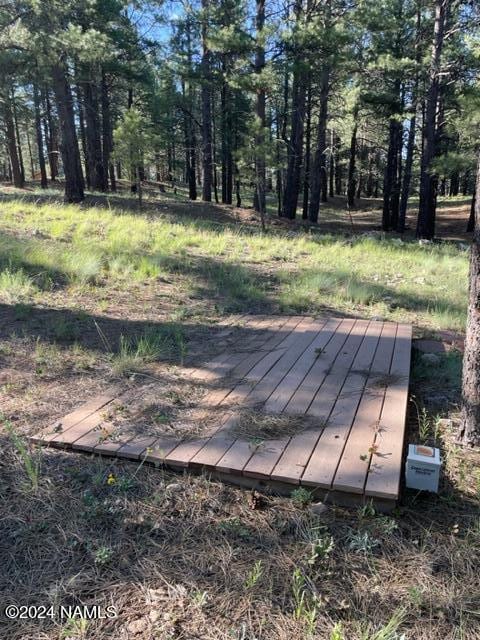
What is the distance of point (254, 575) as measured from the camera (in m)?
1.85

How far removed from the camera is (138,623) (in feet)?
5.51

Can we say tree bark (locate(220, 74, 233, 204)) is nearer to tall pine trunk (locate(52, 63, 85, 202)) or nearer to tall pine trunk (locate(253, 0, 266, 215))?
tall pine trunk (locate(253, 0, 266, 215))

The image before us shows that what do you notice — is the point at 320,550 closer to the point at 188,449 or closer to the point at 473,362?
the point at 188,449

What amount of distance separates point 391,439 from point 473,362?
2.17ft

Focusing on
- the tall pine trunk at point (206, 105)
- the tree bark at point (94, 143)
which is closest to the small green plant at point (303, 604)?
the tall pine trunk at point (206, 105)

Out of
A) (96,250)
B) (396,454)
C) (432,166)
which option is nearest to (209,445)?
(396,454)

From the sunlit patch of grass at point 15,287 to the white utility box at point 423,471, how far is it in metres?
4.59

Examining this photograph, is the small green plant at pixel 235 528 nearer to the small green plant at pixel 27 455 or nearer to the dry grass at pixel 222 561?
the dry grass at pixel 222 561

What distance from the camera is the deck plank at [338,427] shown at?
231cm

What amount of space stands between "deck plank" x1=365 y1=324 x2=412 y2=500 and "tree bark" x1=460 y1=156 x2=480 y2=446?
366mm

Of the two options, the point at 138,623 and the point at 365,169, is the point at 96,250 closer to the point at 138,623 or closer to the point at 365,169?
the point at 138,623

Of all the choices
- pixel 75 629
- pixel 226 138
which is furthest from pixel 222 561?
pixel 226 138

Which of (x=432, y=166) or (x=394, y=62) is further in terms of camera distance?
(x=432, y=166)

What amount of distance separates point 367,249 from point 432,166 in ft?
16.6
